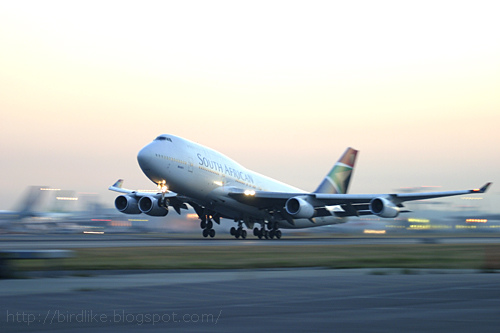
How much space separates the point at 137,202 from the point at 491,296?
128 feet

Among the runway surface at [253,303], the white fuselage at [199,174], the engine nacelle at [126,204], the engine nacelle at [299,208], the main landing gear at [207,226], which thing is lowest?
the main landing gear at [207,226]

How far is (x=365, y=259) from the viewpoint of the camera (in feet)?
74.3

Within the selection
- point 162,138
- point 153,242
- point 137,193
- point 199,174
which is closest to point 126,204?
point 137,193

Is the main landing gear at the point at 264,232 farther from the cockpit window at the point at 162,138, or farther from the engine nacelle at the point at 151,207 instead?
the cockpit window at the point at 162,138

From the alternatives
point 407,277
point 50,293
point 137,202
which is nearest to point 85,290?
point 50,293

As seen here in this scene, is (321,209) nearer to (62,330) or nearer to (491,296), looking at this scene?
(491,296)

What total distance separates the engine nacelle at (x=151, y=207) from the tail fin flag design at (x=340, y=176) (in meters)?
16.3

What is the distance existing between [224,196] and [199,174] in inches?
118

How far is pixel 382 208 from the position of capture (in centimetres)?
4412

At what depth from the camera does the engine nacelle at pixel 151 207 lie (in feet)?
152

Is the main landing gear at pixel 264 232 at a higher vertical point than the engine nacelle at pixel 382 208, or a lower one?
lower

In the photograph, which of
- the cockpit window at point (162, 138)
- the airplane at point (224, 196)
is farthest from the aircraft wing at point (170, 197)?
the cockpit window at point (162, 138)

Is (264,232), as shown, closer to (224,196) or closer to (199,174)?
(224,196)

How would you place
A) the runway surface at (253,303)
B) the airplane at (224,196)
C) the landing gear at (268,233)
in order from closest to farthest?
the runway surface at (253,303)
the airplane at (224,196)
the landing gear at (268,233)
